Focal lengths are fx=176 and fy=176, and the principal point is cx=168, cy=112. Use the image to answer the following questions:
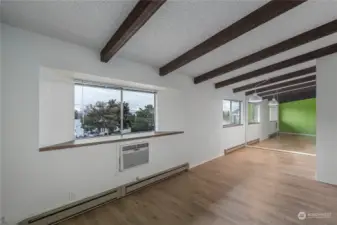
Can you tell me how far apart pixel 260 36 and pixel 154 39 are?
156cm

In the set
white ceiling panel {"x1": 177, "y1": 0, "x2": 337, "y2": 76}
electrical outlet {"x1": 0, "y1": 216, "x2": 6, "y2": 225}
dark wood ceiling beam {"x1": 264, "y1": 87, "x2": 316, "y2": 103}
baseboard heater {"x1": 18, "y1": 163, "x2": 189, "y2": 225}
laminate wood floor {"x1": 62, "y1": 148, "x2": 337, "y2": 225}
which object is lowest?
laminate wood floor {"x1": 62, "y1": 148, "x2": 337, "y2": 225}

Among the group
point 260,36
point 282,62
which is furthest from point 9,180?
point 282,62

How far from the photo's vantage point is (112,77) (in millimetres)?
2840

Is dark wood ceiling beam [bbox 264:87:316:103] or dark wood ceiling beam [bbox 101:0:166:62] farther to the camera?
dark wood ceiling beam [bbox 264:87:316:103]

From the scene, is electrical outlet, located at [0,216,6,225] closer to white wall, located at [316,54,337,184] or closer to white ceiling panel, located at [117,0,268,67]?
white ceiling panel, located at [117,0,268,67]

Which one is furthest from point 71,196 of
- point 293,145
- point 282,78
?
point 293,145

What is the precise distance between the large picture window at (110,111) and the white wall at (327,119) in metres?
3.39

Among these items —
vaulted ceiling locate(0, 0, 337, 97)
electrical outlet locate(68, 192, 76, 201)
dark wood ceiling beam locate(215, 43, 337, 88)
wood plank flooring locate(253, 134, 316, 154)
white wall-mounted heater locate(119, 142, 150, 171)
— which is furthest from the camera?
wood plank flooring locate(253, 134, 316, 154)

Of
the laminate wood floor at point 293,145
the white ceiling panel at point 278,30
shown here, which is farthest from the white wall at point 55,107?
the laminate wood floor at point 293,145

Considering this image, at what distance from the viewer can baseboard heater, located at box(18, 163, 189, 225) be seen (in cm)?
213

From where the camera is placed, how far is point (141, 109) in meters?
3.86

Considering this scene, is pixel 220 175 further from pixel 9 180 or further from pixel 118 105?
pixel 9 180

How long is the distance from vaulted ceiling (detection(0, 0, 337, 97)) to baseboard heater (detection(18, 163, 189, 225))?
6.73 feet

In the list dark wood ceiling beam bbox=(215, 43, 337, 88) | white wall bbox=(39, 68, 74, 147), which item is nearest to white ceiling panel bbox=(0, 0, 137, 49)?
white wall bbox=(39, 68, 74, 147)
